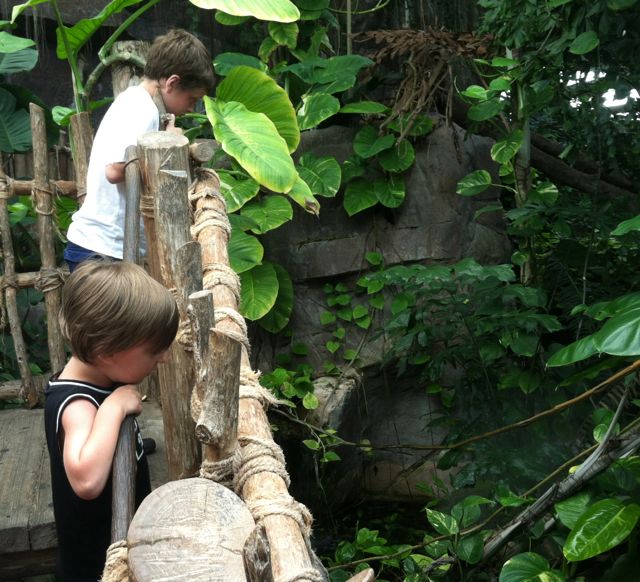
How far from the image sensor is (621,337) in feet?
6.95

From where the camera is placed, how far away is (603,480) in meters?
2.83

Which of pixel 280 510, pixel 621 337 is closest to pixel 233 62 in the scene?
pixel 621 337

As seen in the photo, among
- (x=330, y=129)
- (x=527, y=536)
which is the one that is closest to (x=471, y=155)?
(x=330, y=129)

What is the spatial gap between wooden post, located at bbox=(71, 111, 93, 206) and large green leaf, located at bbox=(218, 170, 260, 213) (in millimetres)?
1341

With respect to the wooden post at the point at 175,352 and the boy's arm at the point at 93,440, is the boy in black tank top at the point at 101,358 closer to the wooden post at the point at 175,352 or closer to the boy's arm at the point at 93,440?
the boy's arm at the point at 93,440

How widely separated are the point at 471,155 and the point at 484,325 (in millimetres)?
1980

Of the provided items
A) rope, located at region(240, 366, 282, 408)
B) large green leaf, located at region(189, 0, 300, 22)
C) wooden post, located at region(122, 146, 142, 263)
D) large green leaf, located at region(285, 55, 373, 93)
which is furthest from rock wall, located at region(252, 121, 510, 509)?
rope, located at region(240, 366, 282, 408)

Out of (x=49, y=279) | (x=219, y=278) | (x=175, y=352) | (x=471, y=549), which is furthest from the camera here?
(x=49, y=279)

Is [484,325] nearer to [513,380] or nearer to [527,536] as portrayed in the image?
[513,380]

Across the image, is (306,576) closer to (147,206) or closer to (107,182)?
(147,206)

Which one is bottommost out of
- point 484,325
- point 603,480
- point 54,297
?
point 603,480

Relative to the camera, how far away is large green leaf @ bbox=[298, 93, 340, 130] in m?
5.13

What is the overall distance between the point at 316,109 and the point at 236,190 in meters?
0.73

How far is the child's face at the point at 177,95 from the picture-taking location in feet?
10.1
